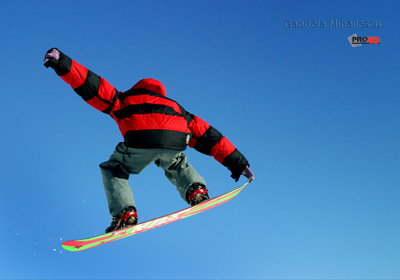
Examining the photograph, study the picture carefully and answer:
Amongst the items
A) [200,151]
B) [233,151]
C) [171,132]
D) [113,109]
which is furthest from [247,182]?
[113,109]

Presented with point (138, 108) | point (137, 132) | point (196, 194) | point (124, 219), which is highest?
point (138, 108)

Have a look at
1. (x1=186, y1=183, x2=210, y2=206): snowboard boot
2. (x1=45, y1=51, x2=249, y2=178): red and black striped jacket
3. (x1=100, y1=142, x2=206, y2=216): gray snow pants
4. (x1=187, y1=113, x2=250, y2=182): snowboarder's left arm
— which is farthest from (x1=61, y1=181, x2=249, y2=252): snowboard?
(x1=45, y1=51, x2=249, y2=178): red and black striped jacket

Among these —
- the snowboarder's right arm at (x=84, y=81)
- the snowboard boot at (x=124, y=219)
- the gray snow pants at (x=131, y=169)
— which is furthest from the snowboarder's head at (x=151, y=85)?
the snowboard boot at (x=124, y=219)

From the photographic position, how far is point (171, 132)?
4953 mm

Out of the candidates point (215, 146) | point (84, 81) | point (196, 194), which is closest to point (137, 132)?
point (84, 81)

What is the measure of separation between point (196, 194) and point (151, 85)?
6.26ft

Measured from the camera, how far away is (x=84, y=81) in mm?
4996

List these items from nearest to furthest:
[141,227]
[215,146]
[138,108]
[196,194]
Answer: [141,227]
[138,108]
[196,194]
[215,146]

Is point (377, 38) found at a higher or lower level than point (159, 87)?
higher

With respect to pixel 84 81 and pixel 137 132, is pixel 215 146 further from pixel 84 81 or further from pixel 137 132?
pixel 84 81

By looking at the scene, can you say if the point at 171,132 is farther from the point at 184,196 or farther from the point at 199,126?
the point at 184,196

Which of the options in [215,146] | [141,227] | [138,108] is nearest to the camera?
[141,227]

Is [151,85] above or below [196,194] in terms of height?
above

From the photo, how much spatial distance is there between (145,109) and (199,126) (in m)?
1.11
